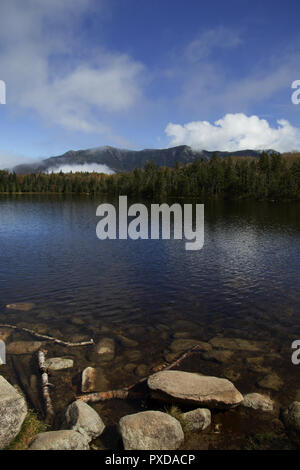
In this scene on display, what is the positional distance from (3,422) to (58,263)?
2716 centimetres

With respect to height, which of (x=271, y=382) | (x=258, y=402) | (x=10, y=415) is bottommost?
(x=271, y=382)

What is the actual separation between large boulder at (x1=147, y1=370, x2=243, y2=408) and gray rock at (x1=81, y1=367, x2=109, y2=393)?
2658 mm

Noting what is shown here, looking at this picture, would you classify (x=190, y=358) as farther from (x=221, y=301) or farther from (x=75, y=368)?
(x=221, y=301)

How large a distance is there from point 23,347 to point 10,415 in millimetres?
7771

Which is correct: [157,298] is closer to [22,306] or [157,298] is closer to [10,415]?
[22,306]

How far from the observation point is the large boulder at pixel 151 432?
1021 centimetres

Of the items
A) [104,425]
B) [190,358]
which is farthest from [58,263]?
[104,425]

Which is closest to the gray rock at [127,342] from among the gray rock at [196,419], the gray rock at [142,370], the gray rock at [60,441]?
the gray rock at [142,370]

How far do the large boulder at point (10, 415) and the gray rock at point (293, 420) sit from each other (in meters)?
10.5

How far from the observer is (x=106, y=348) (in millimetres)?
17828

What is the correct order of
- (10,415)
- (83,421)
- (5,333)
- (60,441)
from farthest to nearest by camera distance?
(5,333) → (83,421) → (10,415) → (60,441)

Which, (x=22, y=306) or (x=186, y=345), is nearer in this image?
(x=186, y=345)

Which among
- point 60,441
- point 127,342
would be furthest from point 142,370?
point 60,441
